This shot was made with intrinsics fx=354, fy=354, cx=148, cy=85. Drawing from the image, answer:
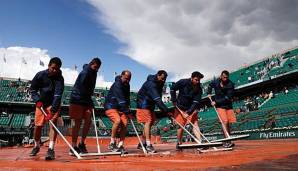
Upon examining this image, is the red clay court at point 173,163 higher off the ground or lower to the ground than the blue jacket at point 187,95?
lower

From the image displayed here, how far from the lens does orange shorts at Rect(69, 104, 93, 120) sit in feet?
27.3

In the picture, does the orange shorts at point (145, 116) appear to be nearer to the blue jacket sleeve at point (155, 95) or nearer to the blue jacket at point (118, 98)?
the blue jacket at point (118, 98)

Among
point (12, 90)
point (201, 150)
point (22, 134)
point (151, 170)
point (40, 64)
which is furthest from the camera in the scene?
point (40, 64)

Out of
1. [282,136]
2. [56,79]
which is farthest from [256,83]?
[56,79]

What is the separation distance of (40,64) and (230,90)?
4814 cm

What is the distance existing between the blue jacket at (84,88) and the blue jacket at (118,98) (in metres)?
0.99

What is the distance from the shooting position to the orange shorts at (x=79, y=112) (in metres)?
8.34

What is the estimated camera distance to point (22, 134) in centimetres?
3822

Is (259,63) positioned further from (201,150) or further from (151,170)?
(151,170)

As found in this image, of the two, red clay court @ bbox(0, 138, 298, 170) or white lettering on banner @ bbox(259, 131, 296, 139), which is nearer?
red clay court @ bbox(0, 138, 298, 170)

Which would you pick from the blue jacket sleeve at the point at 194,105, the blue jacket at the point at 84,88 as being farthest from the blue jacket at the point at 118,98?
the blue jacket sleeve at the point at 194,105

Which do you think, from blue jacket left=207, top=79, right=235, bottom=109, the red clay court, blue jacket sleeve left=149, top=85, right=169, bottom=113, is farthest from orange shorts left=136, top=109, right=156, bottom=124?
the red clay court

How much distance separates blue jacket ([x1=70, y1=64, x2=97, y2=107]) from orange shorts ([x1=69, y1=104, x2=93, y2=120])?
0.31 ft

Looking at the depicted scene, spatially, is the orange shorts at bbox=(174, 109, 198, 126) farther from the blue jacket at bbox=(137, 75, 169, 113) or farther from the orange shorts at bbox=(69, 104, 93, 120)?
the orange shorts at bbox=(69, 104, 93, 120)
